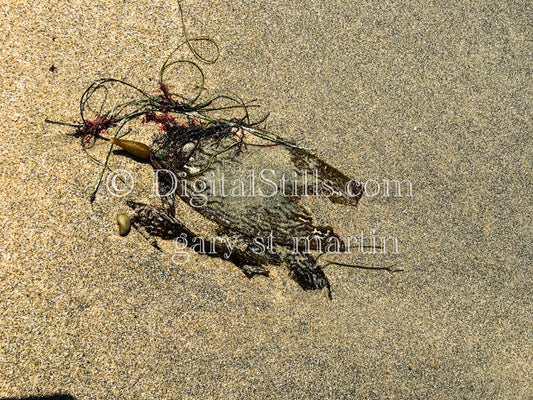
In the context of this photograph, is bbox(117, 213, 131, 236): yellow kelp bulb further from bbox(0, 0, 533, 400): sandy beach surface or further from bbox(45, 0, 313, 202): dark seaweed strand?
bbox(45, 0, 313, 202): dark seaweed strand

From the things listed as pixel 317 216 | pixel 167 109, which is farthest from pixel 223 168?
pixel 317 216

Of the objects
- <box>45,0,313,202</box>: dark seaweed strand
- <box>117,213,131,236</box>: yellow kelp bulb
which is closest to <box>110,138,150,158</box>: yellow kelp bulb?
<box>45,0,313,202</box>: dark seaweed strand

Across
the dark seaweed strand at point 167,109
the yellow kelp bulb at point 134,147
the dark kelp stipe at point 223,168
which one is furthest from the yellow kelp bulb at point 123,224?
the yellow kelp bulb at point 134,147

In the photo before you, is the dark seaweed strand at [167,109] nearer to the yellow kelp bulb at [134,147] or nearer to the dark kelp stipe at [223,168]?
the dark kelp stipe at [223,168]

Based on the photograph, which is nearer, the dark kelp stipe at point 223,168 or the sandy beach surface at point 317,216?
the sandy beach surface at point 317,216

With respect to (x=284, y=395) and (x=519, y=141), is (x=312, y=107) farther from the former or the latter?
(x=284, y=395)

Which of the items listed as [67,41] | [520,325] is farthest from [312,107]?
[520,325]
